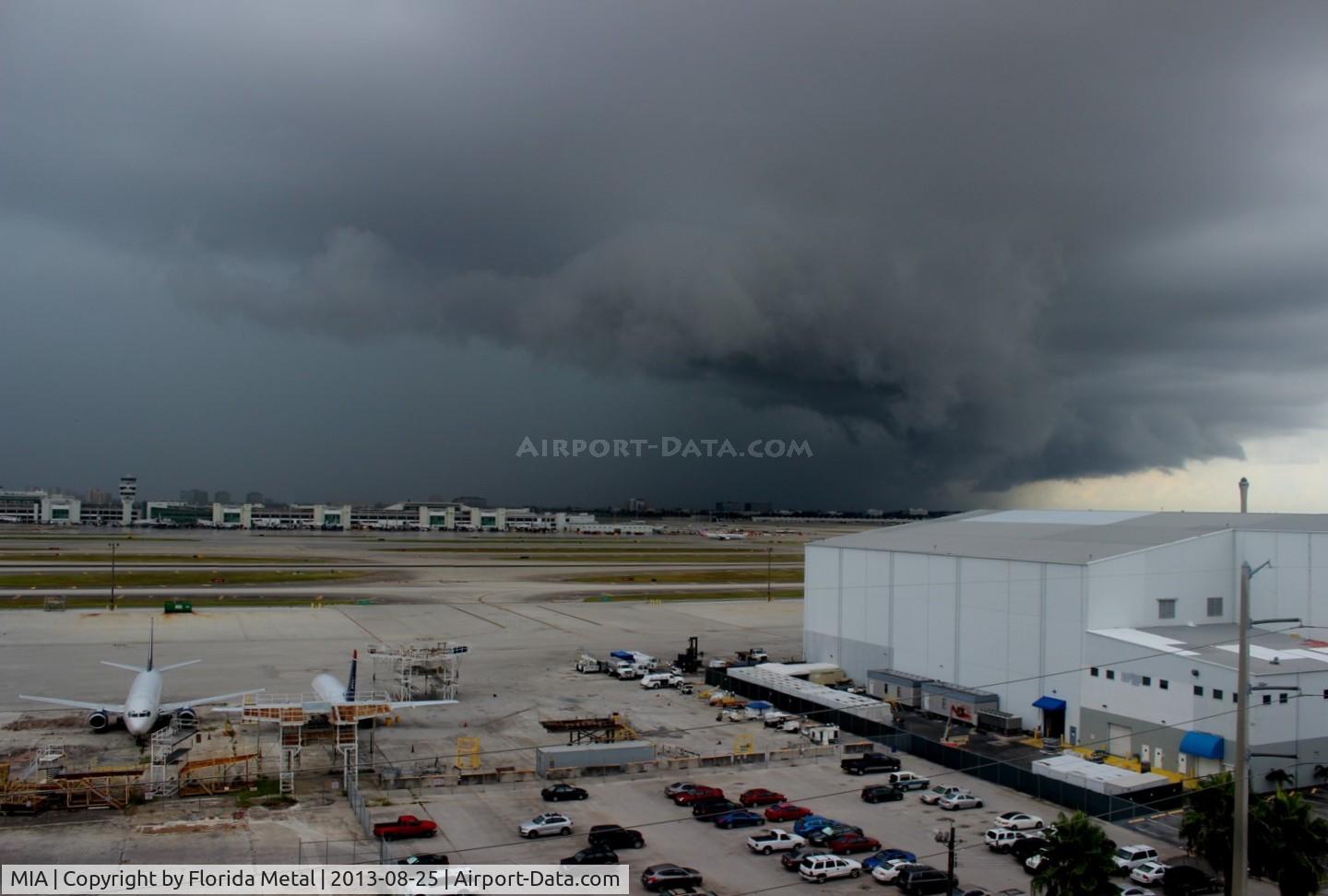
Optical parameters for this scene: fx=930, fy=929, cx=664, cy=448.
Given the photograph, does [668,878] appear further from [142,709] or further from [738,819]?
[142,709]

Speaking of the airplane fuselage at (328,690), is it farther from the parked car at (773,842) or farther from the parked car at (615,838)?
the parked car at (773,842)

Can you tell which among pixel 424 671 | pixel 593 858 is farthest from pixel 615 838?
pixel 424 671

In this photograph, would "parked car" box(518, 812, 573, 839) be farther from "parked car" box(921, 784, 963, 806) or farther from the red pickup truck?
"parked car" box(921, 784, 963, 806)

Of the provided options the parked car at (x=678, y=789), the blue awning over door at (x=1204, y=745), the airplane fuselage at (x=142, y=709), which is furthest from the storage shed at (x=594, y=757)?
the blue awning over door at (x=1204, y=745)

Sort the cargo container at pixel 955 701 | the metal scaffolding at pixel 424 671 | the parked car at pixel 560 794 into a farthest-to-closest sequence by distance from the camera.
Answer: the metal scaffolding at pixel 424 671
the cargo container at pixel 955 701
the parked car at pixel 560 794

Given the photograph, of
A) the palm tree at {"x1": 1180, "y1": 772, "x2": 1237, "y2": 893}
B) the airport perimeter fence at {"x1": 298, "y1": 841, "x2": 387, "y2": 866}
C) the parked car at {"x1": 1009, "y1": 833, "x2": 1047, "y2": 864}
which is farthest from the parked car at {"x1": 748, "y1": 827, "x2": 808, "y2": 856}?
the palm tree at {"x1": 1180, "y1": 772, "x2": 1237, "y2": 893}

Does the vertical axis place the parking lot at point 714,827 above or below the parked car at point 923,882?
below
